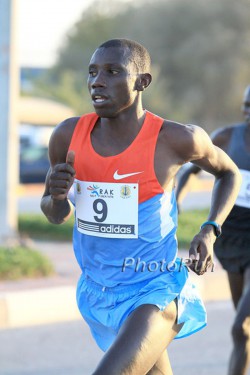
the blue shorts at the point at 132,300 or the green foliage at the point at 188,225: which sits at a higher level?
the blue shorts at the point at 132,300

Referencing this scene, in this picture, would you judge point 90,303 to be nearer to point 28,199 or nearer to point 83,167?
point 83,167

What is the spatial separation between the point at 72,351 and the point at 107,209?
303 centimetres

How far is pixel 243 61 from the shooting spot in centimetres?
5475

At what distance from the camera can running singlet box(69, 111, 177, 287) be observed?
3811mm

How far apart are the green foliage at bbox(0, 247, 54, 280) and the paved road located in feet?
3.89

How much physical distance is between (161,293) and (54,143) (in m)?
0.81

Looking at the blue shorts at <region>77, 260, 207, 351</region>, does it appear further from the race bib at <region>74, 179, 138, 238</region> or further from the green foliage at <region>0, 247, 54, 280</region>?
the green foliage at <region>0, 247, 54, 280</region>

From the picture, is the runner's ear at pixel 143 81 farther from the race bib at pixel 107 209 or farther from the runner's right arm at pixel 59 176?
the race bib at pixel 107 209

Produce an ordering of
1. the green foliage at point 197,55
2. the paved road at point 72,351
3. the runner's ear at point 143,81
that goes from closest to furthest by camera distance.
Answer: the runner's ear at point 143,81, the paved road at point 72,351, the green foliage at point 197,55

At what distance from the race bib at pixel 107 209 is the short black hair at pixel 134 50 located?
510 millimetres

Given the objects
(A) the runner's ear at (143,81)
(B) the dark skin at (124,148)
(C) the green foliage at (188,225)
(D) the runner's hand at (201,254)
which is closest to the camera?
(B) the dark skin at (124,148)

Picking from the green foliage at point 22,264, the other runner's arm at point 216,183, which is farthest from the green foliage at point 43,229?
the other runner's arm at point 216,183

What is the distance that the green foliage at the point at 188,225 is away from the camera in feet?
38.3

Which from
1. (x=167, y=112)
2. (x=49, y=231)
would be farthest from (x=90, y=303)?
(x=167, y=112)
